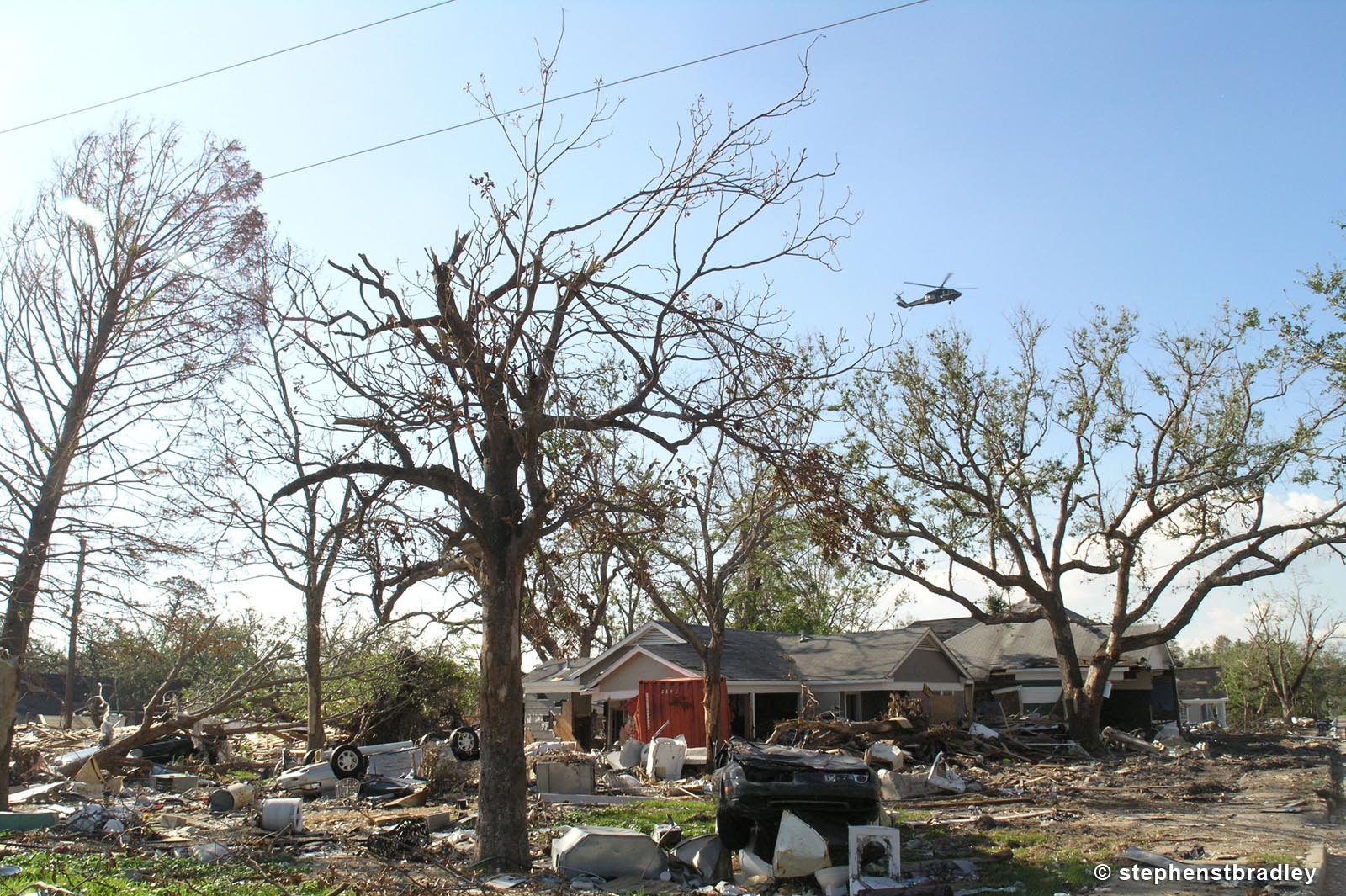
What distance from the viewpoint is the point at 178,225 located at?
19344mm

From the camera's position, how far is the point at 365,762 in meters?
19.5

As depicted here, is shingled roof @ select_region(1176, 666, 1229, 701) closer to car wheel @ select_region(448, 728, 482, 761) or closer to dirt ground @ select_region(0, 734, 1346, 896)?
dirt ground @ select_region(0, 734, 1346, 896)

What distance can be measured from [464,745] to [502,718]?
11.7 m

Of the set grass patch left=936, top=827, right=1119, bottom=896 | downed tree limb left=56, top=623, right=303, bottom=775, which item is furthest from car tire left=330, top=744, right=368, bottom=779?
grass patch left=936, top=827, right=1119, bottom=896

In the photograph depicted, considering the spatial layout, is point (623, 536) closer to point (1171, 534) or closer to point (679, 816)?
point (679, 816)

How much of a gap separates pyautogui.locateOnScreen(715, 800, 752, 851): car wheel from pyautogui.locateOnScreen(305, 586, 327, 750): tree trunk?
1442 centimetres

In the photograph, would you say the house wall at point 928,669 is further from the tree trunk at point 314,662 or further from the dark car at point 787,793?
the dark car at point 787,793

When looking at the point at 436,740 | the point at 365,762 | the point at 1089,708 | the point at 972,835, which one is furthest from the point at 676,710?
the point at 972,835

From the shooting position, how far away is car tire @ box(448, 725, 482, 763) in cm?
2123

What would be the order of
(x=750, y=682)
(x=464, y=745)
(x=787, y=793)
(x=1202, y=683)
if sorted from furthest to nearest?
1. (x=1202, y=683)
2. (x=750, y=682)
3. (x=464, y=745)
4. (x=787, y=793)

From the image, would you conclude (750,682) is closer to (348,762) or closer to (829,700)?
(829,700)

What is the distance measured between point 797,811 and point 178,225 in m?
16.2

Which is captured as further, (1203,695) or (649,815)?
(1203,695)

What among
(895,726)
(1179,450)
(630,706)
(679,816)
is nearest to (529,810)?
(679,816)
